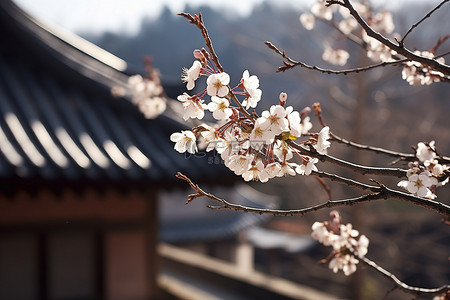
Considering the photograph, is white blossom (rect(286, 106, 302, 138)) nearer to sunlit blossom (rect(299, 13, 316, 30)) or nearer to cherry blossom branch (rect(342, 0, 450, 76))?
cherry blossom branch (rect(342, 0, 450, 76))

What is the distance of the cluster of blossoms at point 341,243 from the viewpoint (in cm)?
198

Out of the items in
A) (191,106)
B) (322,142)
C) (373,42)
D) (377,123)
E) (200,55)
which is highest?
(377,123)

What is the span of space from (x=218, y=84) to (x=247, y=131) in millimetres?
142

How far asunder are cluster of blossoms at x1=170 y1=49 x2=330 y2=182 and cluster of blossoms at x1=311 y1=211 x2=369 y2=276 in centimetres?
70

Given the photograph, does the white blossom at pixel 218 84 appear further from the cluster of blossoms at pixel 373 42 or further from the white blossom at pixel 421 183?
the white blossom at pixel 421 183

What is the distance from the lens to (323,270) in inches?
584

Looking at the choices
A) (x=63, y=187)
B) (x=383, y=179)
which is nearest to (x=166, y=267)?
(x=383, y=179)

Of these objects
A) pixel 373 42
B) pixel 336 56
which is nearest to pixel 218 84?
pixel 373 42

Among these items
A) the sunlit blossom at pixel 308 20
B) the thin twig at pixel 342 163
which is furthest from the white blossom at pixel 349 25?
the thin twig at pixel 342 163

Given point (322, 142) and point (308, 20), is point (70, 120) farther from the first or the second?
point (322, 142)

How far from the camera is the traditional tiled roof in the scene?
450 cm

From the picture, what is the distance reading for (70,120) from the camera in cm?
512

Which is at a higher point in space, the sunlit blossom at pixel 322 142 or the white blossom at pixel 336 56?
→ the white blossom at pixel 336 56

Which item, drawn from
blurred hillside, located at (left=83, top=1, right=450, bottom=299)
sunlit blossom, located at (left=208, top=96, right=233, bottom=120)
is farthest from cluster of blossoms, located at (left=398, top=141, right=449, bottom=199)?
blurred hillside, located at (left=83, top=1, right=450, bottom=299)
